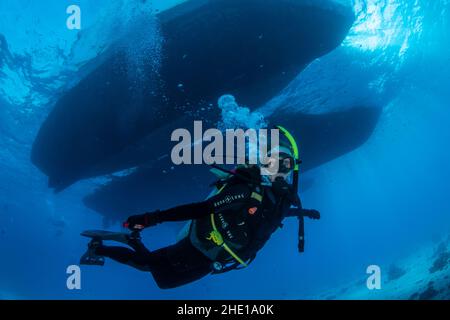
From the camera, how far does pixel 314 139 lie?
62.5 ft

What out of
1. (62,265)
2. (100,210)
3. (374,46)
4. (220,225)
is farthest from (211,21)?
(62,265)

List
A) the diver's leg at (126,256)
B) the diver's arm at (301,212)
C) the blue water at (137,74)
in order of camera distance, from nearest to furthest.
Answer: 1. the diver's arm at (301,212)
2. the diver's leg at (126,256)
3. the blue water at (137,74)

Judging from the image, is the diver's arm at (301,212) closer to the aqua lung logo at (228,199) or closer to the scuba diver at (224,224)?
the scuba diver at (224,224)

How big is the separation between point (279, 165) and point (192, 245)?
1.85 meters

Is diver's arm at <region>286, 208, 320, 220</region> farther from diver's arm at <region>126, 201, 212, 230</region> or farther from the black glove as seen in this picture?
the black glove

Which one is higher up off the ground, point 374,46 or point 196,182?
point 374,46

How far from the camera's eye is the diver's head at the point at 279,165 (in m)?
4.80

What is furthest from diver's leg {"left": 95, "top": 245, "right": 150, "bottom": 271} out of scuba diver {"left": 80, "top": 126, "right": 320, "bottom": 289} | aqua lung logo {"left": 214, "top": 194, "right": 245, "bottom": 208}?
aqua lung logo {"left": 214, "top": 194, "right": 245, "bottom": 208}

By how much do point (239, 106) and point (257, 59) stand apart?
316cm

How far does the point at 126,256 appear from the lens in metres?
5.35

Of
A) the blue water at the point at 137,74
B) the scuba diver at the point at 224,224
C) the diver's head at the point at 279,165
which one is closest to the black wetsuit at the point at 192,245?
the scuba diver at the point at 224,224

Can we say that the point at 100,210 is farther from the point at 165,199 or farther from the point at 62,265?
the point at 62,265

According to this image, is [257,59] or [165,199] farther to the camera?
[165,199]
